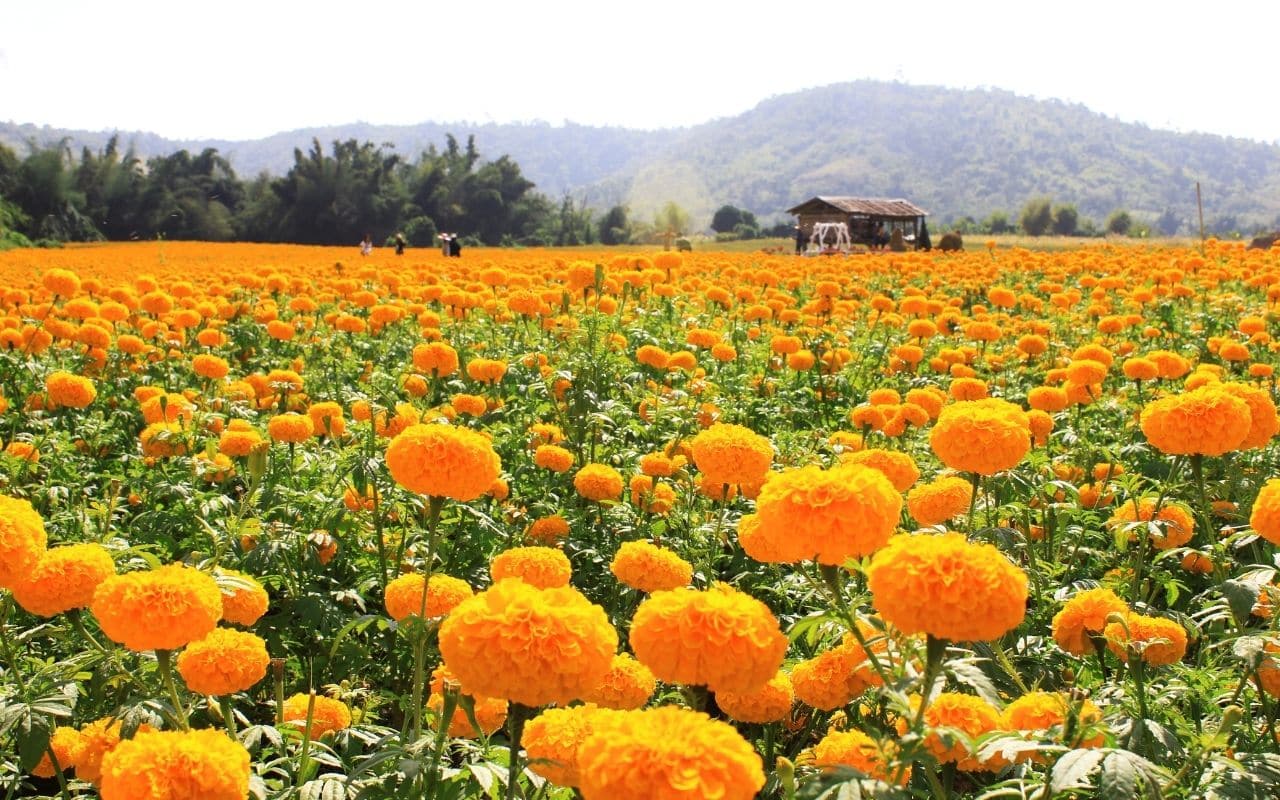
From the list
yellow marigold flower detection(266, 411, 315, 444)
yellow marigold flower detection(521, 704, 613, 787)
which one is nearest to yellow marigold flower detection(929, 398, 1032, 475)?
yellow marigold flower detection(521, 704, 613, 787)

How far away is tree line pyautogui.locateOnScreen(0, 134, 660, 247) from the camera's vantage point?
59062mm

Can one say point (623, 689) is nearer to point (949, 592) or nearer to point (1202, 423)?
point (949, 592)

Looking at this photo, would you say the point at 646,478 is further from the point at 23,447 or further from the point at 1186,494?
the point at 23,447

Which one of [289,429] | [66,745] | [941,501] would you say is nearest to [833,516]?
[941,501]

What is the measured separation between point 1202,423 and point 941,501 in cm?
83

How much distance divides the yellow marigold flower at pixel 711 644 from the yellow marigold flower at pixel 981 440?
118 centimetres

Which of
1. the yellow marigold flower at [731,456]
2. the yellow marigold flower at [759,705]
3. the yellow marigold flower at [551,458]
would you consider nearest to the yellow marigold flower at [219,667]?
the yellow marigold flower at [759,705]

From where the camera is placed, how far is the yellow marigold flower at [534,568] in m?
2.62

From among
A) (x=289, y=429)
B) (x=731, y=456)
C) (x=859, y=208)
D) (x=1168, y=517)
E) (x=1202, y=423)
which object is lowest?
(x=1168, y=517)

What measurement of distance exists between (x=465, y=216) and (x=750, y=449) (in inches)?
2879

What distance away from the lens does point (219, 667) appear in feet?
7.30

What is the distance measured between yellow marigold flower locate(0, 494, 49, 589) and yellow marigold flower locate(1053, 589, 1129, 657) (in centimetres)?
271

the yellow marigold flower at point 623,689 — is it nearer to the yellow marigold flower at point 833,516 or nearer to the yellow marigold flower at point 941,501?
the yellow marigold flower at point 833,516

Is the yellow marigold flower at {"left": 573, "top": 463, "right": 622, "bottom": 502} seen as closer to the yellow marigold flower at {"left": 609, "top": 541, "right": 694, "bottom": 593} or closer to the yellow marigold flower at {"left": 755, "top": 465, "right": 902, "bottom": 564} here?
the yellow marigold flower at {"left": 609, "top": 541, "right": 694, "bottom": 593}
